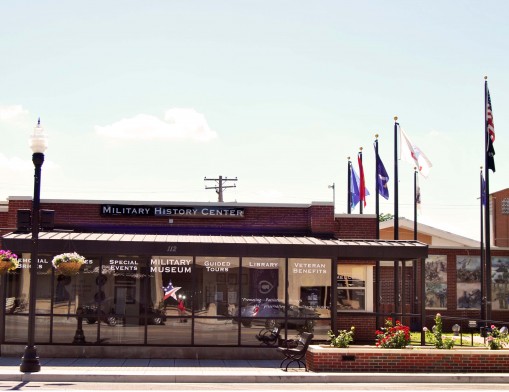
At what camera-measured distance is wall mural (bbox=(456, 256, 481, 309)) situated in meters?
42.1

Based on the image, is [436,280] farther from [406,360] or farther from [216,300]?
[406,360]

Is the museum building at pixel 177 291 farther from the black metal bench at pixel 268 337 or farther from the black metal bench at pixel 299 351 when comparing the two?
the black metal bench at pixel 299 351

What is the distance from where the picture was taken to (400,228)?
4362cm

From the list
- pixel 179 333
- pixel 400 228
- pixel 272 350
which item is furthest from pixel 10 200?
pixel 400 228

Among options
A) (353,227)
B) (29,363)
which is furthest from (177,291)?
(353,227)

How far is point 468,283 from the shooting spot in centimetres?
4209

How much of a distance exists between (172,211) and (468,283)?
73.4ft

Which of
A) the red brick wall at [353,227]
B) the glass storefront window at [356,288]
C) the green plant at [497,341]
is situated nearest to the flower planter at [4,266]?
the red brick wall at [353,227]

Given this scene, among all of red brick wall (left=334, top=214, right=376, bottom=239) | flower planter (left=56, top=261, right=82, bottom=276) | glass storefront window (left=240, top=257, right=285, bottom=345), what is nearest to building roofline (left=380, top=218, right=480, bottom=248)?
red brick wall (left=334, top=214, right=376, bottom=239)

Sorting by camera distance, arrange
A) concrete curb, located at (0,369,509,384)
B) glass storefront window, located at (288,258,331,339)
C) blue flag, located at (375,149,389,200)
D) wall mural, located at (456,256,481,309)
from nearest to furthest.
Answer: concrete curb, located at (0,369,509,384)
glass storefront window, located at (288,258,331,339)
blue flag, located at (375,149,389,200)
wall mural, located at (456,256,481,309)

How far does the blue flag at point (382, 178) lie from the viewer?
34.2m

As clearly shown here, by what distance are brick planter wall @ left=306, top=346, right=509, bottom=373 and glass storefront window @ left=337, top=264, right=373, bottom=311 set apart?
10141 millimetres

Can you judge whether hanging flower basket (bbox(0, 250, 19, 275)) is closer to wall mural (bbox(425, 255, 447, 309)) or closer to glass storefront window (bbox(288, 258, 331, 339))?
glass storefront window (bbox(288, 258, 331, 339))

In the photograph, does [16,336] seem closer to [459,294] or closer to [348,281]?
[348,281]
